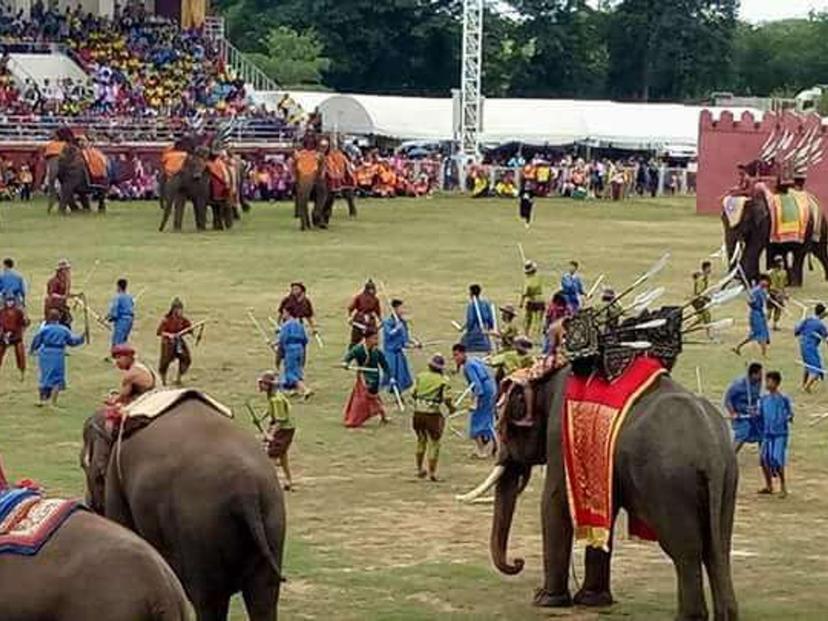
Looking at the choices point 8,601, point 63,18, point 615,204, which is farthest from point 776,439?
point 63,18

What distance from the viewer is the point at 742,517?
46.1 ft

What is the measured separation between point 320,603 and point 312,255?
64.9 ft

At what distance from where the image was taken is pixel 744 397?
15.0 metres

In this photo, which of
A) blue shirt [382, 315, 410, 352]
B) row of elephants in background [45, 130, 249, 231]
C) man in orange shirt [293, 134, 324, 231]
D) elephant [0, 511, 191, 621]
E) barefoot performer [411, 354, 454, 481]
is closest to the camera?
elephant [0, 511, 191, 621]

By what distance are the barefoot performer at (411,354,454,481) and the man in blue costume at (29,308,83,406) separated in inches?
165

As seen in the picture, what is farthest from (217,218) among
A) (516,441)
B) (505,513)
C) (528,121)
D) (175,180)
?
(505,513)

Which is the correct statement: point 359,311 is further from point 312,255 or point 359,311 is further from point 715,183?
point 715,183

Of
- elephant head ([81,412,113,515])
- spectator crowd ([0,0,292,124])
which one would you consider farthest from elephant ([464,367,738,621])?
spectator crowd ([0,0,292,124])

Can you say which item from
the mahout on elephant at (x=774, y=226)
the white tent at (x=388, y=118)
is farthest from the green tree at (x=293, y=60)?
the mahout on elephant at (x=774, y=226)

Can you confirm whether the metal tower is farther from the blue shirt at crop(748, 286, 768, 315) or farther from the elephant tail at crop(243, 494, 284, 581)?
the elephant tail at crop(243, 494, 284, 581)

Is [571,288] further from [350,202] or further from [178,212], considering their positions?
[350,202]

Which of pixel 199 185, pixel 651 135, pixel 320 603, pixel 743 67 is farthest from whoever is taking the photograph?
pixel 743 67

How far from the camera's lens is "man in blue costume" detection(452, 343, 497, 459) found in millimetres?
15758

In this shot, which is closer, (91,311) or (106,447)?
(106,447)
